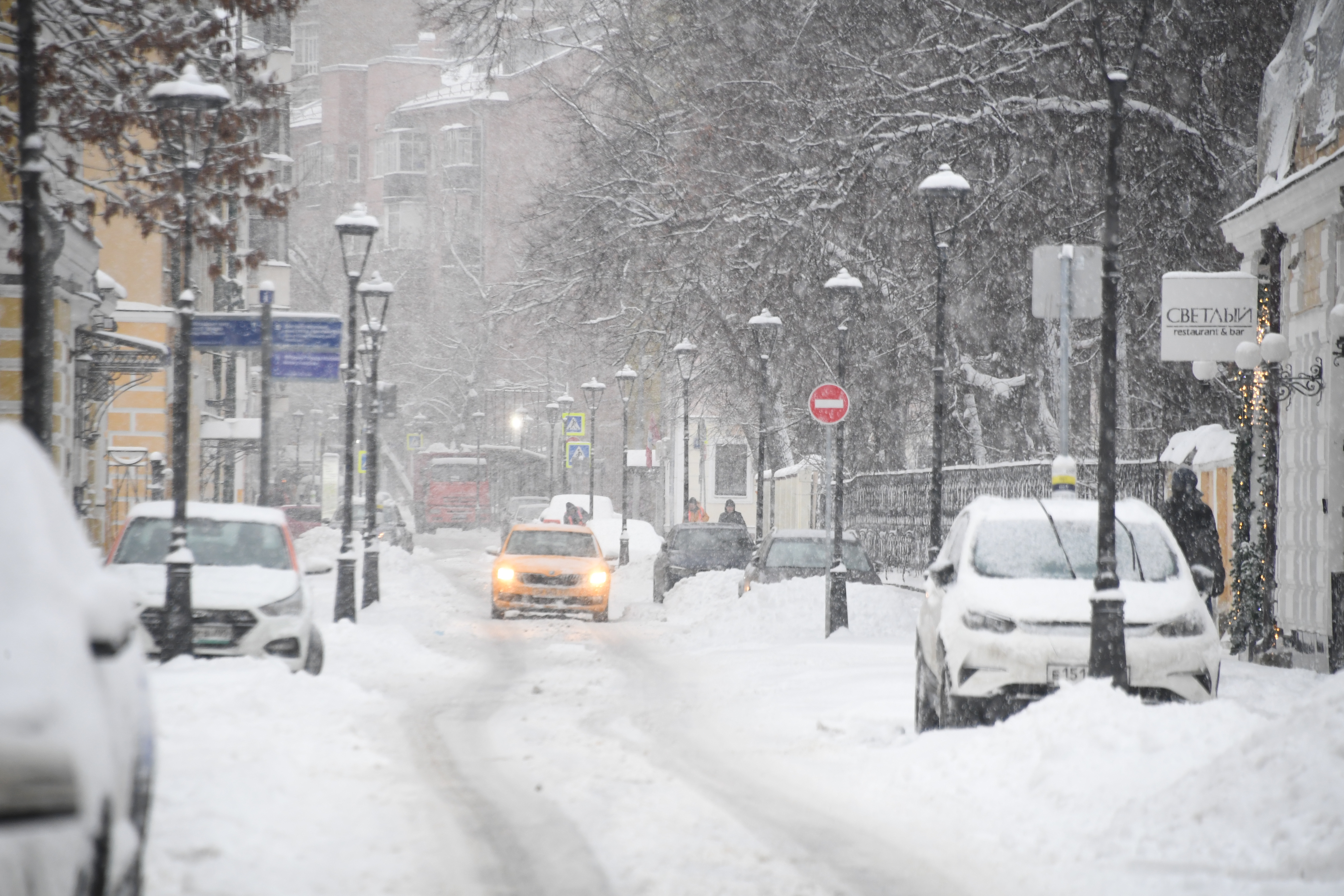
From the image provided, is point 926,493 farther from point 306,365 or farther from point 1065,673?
point 1065,673

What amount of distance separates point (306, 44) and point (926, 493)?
288ft

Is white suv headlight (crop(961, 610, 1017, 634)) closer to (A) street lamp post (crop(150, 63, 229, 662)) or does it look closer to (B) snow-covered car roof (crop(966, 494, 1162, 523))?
(B) snow-covered car roof (crop(966, 494, 1162, 523))

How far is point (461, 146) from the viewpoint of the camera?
97.1 m

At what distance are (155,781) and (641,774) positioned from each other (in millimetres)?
3169

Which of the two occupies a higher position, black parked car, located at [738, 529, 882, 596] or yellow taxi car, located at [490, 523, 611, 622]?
black parked car, located at [738, 529, 882, 596]

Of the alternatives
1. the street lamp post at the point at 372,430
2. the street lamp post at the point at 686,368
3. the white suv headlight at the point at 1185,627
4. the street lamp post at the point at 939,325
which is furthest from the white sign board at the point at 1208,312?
the street lamp post at the point at 686,368

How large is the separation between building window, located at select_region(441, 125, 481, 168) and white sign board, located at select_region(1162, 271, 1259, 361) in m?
82.0

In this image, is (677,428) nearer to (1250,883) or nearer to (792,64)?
(792,64)

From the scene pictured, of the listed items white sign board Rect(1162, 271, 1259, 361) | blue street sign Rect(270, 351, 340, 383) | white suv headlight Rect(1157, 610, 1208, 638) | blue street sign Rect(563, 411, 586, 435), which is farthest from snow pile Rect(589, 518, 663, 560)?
white suv headlight Rect(1157, 610, 1208, 638)

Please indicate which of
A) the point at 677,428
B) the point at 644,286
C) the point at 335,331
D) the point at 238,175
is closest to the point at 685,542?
the point at 644,286

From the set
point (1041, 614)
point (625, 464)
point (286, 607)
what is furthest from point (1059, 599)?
point (625, 464)

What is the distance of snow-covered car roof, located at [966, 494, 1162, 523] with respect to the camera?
12117mm

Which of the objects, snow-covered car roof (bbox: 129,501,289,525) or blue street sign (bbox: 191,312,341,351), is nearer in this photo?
snow-covered car roof (bbox: 129,501,289,525)

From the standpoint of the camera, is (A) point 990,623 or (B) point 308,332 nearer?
(A) point 990,623
